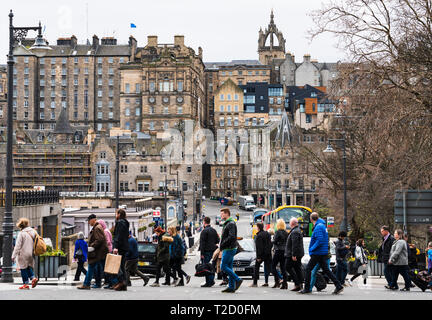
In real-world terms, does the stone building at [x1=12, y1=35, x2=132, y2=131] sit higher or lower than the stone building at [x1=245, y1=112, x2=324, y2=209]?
higher

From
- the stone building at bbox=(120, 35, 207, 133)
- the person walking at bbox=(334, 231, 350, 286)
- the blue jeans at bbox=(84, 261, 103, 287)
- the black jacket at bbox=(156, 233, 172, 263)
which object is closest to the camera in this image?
the blue jeans at bbox=(84, 261, 103, 287)

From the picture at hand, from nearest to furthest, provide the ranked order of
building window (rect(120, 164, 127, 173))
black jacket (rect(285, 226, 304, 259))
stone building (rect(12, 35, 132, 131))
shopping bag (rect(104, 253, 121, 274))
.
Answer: shopping bag (rect(104, 253, 121, 274)) < black jacket (rect(285, 226, 304, 259)) < building window (rect(120, 164, 127, 173)) < stone building (rect(12, 35, 132, 131))

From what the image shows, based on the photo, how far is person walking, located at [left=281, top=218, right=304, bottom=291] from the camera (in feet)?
52.9

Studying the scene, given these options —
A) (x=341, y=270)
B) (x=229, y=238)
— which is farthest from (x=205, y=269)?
(x=341, y=270)

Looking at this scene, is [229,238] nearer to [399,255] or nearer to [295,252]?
[295,252]

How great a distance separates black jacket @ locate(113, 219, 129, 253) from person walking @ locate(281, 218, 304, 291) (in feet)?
12.4

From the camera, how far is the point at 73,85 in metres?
153

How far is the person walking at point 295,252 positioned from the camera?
634 inches

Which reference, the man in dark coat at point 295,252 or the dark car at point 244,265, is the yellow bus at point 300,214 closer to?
the dark car at point 244,265

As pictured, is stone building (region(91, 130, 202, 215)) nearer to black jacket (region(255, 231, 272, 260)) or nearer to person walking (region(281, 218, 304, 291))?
black jacket (region(255, 231, 272, 260))

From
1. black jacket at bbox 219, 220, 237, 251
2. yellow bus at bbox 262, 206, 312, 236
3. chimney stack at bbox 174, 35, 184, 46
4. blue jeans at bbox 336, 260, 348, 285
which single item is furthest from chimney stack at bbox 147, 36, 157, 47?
black jacket at bbox 219, 220, 237, 251

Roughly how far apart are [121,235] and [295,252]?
4001 mm

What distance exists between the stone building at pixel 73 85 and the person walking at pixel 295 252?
137 meters
